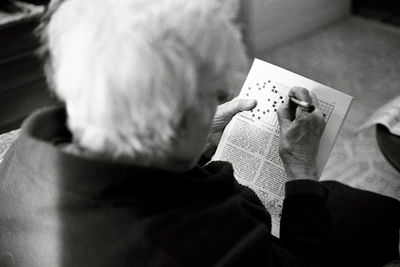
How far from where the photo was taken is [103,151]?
58 cm

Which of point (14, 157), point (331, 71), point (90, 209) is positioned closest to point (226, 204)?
point (90, 209)

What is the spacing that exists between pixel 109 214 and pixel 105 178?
0.18 feet

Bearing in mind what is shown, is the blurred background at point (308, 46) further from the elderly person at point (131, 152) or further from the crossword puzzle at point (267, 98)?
the elderly person at point (131, 152)

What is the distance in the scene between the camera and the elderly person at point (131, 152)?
533 millimetres

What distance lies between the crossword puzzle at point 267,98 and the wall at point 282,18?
1334 mm

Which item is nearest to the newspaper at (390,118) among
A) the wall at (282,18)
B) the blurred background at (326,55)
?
the blurred background at (326,55)

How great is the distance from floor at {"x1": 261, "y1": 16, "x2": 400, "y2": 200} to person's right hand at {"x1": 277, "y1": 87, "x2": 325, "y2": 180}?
0.94 meters

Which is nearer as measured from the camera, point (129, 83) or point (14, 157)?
point (129, 83)

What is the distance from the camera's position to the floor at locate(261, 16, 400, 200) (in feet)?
6.16

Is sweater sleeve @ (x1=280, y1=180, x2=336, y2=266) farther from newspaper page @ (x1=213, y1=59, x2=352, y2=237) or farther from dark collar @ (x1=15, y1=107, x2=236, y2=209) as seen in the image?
dark collar @ (x1=15, y1=107, x2=236, y2=209)

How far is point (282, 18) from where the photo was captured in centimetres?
265

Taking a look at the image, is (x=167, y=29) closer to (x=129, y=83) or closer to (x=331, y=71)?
(x=129, y=83)

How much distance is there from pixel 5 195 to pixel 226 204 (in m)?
0.37

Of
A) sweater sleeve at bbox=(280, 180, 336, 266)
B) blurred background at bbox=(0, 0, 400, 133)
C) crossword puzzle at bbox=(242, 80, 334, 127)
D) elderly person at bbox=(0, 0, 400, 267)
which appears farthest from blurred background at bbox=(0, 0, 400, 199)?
elderly person at bbox=(0, 0, 400, 267)
